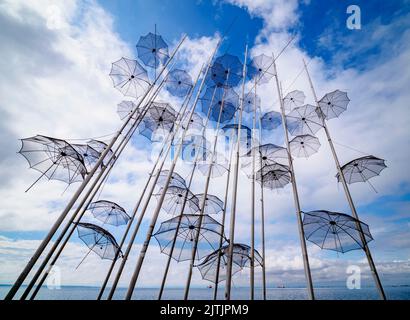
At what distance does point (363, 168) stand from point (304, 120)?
4679mm

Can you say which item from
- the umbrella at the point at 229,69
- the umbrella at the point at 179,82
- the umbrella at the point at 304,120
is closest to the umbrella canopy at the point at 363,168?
the umbrella at the point at 304,120

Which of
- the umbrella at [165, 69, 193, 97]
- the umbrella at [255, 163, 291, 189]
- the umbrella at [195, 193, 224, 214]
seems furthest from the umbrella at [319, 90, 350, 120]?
the umbrella at [195, 193, 224, 214]

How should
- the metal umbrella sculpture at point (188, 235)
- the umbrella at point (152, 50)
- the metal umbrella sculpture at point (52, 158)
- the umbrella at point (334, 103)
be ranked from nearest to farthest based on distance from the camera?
the metal umbrella sculpture at point (188, 235)
the metal umbrella sculpture at point (52, 158)
the umbrella at point (152, 50)
the umbrella at point (334, 103)

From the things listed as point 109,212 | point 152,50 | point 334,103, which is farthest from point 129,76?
point 334,103

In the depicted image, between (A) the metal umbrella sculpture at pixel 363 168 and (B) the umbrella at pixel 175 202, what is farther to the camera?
(B) the umbrella at pixel 175 202

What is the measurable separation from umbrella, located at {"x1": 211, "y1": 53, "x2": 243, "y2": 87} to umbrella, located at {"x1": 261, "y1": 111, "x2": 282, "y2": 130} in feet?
11.6

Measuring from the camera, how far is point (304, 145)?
14.0 metres

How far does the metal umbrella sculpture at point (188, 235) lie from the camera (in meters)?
8.36

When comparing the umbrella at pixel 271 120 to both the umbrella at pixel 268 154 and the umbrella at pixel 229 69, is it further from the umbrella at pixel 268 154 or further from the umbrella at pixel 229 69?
the umbrella at pixel 268 154

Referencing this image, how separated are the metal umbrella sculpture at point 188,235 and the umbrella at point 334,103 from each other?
432 inches
